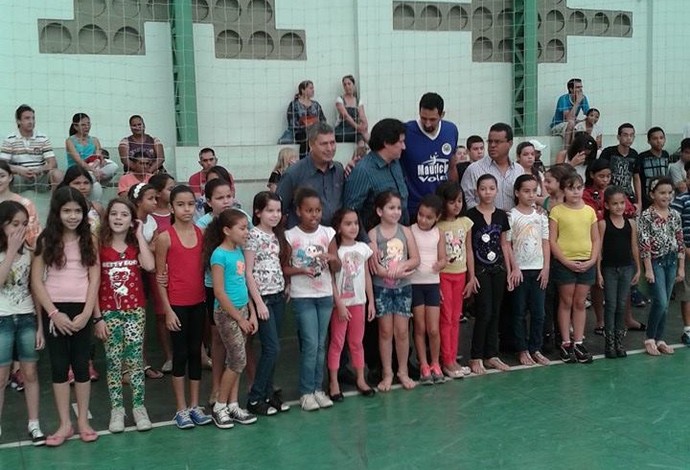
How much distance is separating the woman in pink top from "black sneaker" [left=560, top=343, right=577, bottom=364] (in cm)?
348

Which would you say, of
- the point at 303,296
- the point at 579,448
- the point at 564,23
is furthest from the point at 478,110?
the point at 579,448

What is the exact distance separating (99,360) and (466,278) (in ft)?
10.0

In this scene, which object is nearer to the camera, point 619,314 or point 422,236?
point 422,236

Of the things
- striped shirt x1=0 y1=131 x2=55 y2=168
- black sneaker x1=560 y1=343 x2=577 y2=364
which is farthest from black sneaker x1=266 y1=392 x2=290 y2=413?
striped shirt x1=0 y1=131 x2=55 y2=168

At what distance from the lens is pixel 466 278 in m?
5.47

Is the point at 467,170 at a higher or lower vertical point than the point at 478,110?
lower

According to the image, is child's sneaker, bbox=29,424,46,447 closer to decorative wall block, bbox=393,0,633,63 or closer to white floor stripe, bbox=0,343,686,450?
white floor stripe, bbox=0,343,686,450

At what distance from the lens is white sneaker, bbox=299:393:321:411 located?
Result: 472cm

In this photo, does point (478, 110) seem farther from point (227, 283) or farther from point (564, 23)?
point (227, 283)

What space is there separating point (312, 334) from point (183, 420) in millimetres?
951

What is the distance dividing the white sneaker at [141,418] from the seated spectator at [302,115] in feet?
16.4

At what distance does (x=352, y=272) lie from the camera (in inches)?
193

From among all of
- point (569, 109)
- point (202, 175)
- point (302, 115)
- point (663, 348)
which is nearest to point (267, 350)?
point (202, 175)

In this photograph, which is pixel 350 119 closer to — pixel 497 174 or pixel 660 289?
pixel 497 174
